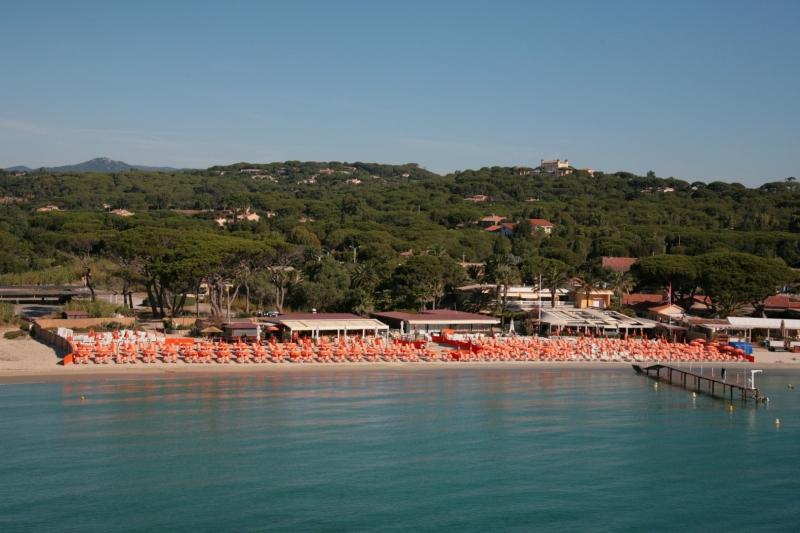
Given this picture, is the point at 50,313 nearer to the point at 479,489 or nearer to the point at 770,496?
the point at 479,489

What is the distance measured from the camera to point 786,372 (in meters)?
42.1

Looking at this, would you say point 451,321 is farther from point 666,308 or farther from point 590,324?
point 666,308

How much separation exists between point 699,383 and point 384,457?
19.3m

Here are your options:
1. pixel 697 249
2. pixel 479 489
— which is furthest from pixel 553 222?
pixel 479 489

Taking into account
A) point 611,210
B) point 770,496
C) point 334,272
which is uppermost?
point 611,210

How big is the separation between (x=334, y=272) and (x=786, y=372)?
26050mm

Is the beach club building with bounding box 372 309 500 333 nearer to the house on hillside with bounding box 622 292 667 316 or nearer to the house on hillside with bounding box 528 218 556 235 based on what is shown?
the house on hillside with bounding box 622 292 667 316

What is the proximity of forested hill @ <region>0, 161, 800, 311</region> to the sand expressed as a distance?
9481 mm

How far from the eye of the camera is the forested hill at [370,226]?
Result: 52.1 m

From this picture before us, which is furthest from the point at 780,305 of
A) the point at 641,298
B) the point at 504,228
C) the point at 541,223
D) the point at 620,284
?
the point at 541,223

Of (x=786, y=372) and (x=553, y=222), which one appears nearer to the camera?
(x=786, y=372)

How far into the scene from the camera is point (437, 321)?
155ft

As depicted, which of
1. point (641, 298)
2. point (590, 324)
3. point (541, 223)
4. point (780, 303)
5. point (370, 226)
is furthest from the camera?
point (541, 223)

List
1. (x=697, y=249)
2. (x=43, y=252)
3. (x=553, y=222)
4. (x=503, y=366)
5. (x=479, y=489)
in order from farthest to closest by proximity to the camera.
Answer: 1. (x=553, y=222)
2. (x=697, y=249)
3. (x=43, y=252)
4. (x=503, y=366)
5. (x=479, y=489)
